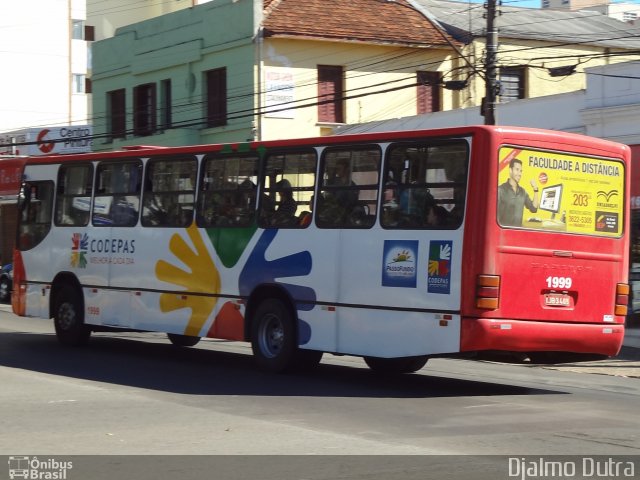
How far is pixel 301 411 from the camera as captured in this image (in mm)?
11867

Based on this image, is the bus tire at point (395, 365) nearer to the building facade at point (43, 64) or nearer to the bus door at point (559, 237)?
the bus door at point (559, 237)

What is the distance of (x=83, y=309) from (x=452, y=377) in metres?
6.18

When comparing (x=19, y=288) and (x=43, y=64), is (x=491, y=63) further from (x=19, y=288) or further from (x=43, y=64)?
(x=43, y=64)

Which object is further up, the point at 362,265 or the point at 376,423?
the point at 362,265

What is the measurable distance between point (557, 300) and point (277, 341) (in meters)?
3.83

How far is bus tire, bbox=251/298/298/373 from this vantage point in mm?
14961

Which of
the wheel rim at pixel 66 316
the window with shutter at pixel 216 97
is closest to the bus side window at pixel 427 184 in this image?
the wheel rim at pixel 66 316

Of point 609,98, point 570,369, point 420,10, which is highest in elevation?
point 420,10

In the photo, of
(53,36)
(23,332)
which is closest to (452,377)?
(23,332)

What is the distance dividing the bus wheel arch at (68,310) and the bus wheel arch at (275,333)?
412 centimetres

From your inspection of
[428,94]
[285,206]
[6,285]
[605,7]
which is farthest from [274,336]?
[605,7]

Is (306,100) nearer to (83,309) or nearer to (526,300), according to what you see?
(83,309)

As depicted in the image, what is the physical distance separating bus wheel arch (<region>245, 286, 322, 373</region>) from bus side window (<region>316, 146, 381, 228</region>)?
130cm

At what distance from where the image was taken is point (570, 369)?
750 inches
